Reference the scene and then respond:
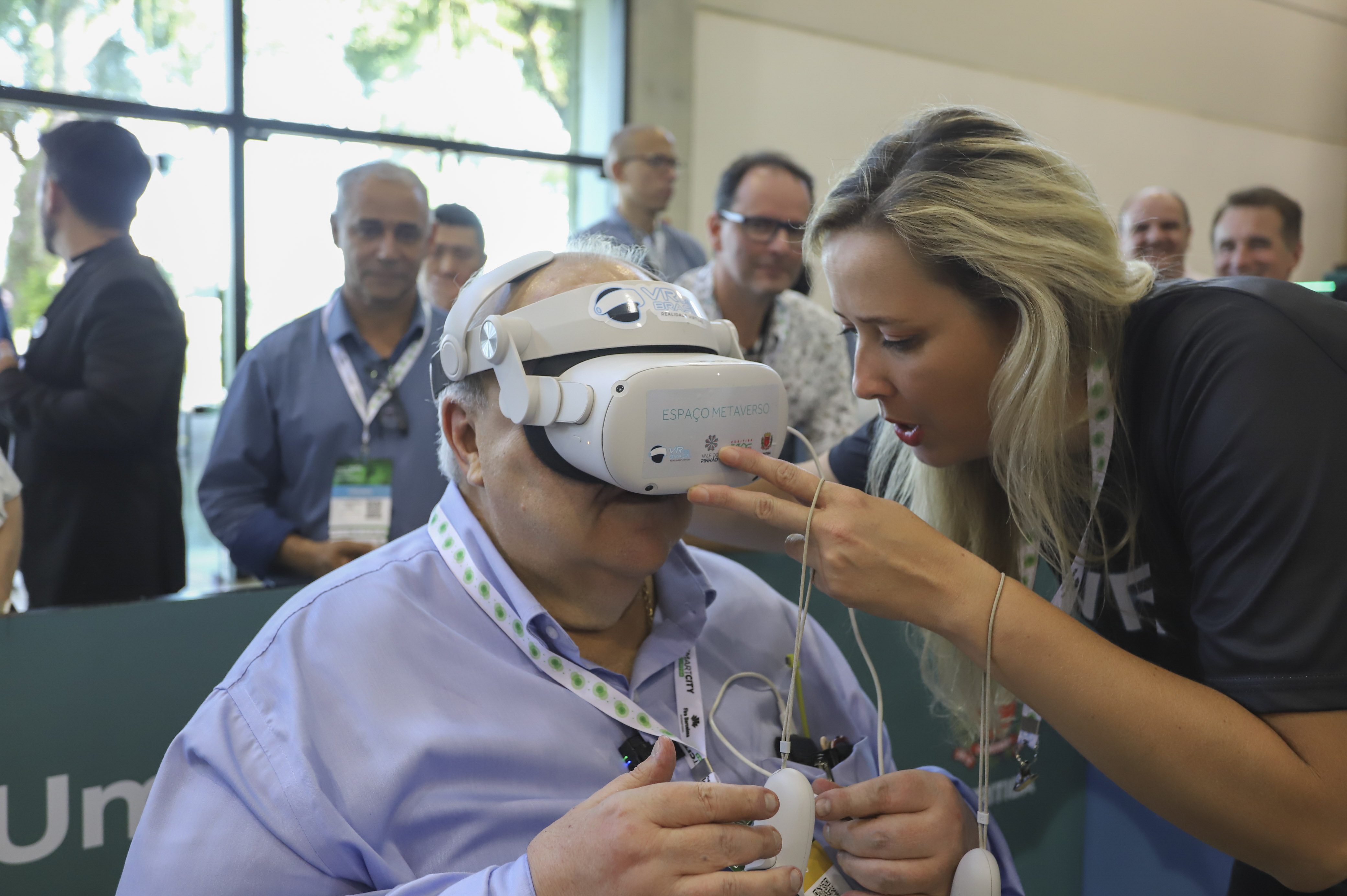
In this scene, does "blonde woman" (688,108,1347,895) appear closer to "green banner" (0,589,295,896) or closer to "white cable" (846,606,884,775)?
"white cable" (846,606,884,775)

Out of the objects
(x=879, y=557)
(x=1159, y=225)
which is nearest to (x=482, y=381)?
(x=879, y=557)

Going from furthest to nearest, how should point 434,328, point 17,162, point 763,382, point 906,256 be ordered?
point 17,162 < point 434,328 < point 906,256 < point 763,382

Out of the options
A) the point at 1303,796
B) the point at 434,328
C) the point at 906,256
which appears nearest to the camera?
the point at 1303,796

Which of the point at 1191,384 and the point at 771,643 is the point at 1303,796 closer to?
the point at 1191,384

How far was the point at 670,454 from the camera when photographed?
3.84 feet

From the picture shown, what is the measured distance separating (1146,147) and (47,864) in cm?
936

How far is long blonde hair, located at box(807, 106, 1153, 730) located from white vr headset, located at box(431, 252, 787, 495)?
0.99ft

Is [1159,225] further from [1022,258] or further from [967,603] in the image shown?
[967,603]

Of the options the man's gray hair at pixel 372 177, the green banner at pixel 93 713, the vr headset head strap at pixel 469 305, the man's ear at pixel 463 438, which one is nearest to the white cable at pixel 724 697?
the man's ear at pixel 463 438

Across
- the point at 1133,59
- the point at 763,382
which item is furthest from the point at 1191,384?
the point at 1133,59

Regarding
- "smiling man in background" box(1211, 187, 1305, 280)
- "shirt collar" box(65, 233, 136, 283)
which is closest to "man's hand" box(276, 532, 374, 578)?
"shirt collar" box(65, 233, 136, 283)

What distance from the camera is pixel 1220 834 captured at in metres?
1.15

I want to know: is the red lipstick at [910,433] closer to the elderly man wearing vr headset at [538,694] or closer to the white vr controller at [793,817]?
the elderly man wearing vr headset at [538,694]

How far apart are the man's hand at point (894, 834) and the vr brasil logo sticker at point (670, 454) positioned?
19.1 inches
